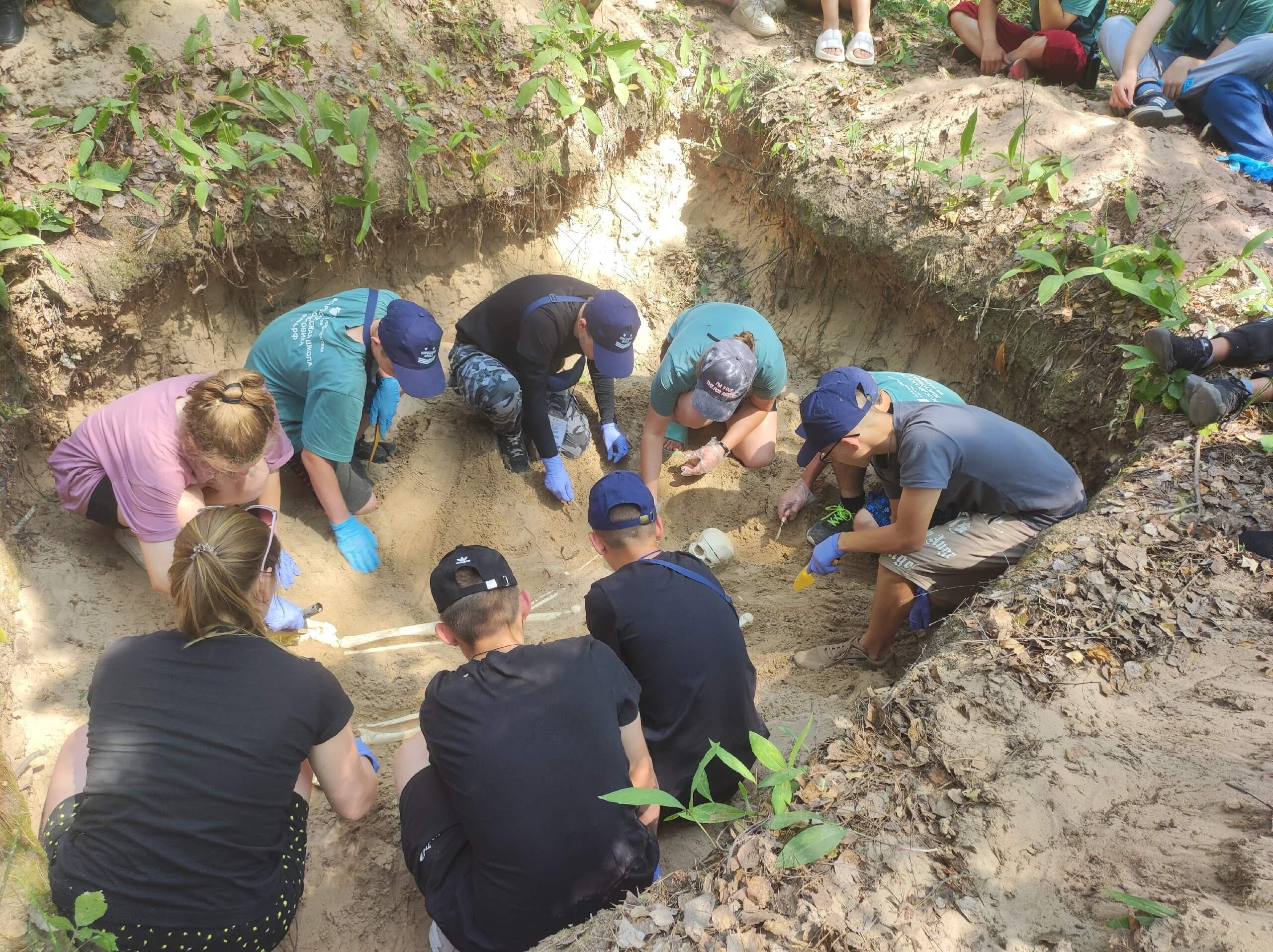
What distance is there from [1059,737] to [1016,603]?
23.4 inches

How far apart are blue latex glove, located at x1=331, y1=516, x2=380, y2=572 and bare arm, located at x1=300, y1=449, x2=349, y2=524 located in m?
0.04

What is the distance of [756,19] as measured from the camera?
18.5 ft

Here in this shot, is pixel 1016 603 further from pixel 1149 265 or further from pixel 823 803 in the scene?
pixel 1149 265

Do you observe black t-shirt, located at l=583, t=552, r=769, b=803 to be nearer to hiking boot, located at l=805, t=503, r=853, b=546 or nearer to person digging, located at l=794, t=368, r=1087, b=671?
person digging, located at l=794, t=368, r=1087, b=671

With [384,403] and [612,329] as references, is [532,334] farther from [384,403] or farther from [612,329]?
[384,403]

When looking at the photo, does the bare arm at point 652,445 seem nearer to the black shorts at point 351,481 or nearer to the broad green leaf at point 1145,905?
the black shorts at point 351,481

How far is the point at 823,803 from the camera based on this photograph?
6.82ft

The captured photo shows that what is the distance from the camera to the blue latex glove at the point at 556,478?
433 cm

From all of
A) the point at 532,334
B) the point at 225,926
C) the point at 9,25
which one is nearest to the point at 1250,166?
the point at 532,334

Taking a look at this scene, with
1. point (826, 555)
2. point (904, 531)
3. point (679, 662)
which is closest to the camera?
point (679, 662)

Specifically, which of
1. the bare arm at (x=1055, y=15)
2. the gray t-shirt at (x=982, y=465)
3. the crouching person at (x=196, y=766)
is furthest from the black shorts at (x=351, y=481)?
the bare arm at (x=1055, y=15)

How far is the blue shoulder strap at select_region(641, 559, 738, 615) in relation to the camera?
2.60 meters

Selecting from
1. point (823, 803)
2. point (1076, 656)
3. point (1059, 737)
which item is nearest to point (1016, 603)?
point (1076, 656)

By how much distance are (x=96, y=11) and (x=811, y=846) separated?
4843 mm
